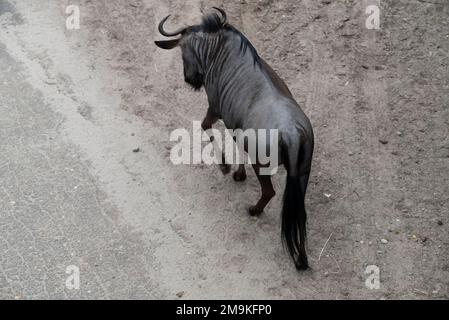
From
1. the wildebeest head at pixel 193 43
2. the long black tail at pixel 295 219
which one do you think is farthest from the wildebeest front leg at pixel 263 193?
the wildebeest head at pixel 193 43

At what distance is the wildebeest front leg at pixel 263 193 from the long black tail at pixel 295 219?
0.36 metres

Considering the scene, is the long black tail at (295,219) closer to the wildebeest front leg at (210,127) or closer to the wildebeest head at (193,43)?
the wildebeest front leg at (210,127)

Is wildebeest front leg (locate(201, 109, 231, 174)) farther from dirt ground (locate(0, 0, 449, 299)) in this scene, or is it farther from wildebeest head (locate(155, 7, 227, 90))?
wildebeest head (locate(155, 7, 227, 90))

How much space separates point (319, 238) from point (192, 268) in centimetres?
121

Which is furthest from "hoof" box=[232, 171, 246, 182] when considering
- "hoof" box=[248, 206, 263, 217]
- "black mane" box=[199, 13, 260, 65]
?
"black mane" box=[199, 13, 260, 65]

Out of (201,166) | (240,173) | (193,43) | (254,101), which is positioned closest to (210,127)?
(201,166)

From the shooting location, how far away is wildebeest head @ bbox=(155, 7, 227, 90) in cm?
549

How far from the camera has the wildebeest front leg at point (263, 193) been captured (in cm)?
534

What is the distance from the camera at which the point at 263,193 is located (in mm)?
5551

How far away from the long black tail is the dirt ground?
6.7 inches

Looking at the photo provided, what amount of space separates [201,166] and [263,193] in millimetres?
944

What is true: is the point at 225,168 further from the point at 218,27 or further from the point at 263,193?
the point at 218,27

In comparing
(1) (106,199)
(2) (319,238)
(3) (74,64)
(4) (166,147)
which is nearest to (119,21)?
(3) (74,64)
